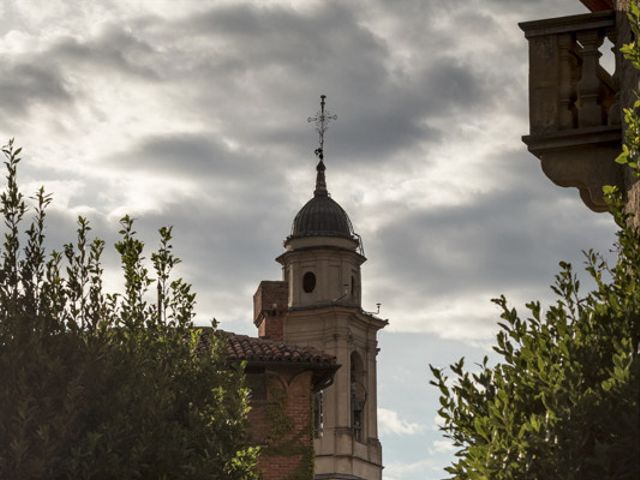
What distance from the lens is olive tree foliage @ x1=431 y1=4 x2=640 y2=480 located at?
811cm

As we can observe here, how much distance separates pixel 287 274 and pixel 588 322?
221ft

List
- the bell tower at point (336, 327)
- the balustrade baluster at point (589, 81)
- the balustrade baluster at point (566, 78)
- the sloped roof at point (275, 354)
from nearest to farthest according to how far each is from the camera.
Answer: the balustrade baluster at point (589, 81), the balustrade baluster at point (566, 78), the sloped roof at point (275, 354), the bell tower at point (336, 327)

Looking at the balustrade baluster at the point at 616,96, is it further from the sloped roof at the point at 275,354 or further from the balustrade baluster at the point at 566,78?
the sloped roof at the point at 275,354

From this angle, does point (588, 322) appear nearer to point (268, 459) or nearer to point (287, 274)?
point (268, 459)

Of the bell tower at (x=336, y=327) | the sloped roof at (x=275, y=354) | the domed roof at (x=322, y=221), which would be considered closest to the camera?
the sloped roof at (x=275, y=354)

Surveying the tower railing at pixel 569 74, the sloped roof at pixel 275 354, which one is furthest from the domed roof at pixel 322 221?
the tower railing at pixel 569 74

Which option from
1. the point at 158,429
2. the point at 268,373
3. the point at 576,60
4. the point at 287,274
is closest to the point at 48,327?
the point at 158,429

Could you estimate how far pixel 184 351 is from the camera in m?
18.8

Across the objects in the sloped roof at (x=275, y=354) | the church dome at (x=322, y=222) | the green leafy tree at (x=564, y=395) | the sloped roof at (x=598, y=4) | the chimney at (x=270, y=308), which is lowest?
the green leafy tree at (x=564, y=395)

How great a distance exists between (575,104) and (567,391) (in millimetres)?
3498

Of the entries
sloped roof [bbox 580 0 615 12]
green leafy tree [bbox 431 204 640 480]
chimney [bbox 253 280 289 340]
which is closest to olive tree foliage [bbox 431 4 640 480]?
green leafy tree [bbox 431 204 640 480]

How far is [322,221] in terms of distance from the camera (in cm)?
7556

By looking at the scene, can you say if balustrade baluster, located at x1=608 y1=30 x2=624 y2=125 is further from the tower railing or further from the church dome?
the church dome

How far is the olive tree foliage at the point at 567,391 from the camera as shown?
8.11 m
